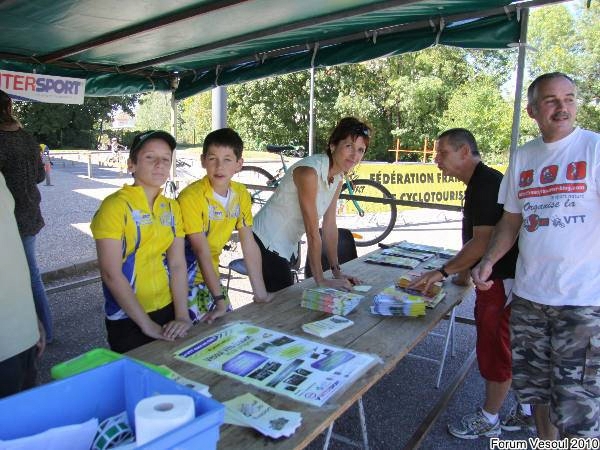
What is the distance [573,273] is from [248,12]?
7.68 ft

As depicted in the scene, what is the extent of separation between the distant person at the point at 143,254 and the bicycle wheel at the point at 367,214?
551cm

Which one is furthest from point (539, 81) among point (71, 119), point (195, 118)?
point (71, 119)

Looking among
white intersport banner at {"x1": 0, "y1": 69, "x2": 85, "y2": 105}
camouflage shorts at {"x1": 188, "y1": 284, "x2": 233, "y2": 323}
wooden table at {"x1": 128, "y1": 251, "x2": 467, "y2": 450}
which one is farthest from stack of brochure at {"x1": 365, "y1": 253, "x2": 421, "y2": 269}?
white intersport banner at {"x1": 0, "y1": 69, "x2": 85, "y2": 105}

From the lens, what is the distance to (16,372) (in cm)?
149

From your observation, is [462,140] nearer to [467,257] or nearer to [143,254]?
[467,257]

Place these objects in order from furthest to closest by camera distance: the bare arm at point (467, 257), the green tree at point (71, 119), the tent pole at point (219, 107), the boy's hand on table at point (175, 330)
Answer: the green tree at point (71, 119) < the tent pole at point (219, 107) < the bare arm at point (467, 257) < the boy's hand on table at point (175, 330)

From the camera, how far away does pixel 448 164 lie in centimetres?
256

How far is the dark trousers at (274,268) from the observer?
2.87 m

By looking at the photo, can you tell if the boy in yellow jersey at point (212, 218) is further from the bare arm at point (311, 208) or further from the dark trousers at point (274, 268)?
the dark trousers at point (274, 268)

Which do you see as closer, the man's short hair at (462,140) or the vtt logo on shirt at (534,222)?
the vtt logo on shirt at (534,222)

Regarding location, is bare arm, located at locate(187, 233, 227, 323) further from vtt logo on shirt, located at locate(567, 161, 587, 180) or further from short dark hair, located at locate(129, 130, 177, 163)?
vtt logo on shirt, located at locate(567, 161, 587, 180)

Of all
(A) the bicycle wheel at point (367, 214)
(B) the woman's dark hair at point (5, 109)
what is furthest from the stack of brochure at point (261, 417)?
(A) the bicycle wheel at point (367, 214)

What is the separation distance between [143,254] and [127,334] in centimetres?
33

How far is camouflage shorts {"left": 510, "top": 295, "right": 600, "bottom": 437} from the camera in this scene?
5.98 feet
